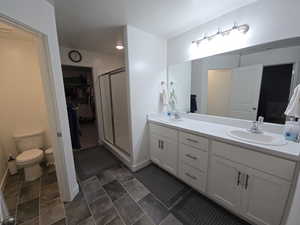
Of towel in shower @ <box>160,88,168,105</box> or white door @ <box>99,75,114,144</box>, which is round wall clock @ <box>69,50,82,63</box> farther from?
towel in shower @ <box>160,88,168,105</box>

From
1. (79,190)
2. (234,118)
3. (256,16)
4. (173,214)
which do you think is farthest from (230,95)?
(79,190)

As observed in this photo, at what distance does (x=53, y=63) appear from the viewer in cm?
140

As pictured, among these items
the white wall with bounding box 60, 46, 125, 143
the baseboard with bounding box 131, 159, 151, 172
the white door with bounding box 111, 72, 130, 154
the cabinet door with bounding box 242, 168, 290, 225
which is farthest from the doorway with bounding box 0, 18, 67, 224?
the cabinet door with bounding box 242, 168, 290, 225

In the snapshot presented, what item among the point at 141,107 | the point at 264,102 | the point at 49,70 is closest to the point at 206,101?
the point at 264,102

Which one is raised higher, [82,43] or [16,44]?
[82,43]

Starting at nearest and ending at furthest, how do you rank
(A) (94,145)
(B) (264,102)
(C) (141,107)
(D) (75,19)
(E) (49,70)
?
(E) (49,70) < (B) (264,102) < (D) (75,19) < (C) (141,107) < (A) (94,145)

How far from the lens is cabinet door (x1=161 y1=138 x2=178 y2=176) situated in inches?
75.5

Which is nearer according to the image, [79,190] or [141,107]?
[79,190]

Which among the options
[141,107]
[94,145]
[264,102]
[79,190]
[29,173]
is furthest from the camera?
[94,145]

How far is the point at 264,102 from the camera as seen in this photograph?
1.57 meters

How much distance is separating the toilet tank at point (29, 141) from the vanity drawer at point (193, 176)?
8.27 ft

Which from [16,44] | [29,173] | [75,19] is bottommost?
[29,173]

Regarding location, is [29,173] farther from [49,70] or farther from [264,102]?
[264,102]

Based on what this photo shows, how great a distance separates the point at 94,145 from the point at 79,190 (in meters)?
1.57
